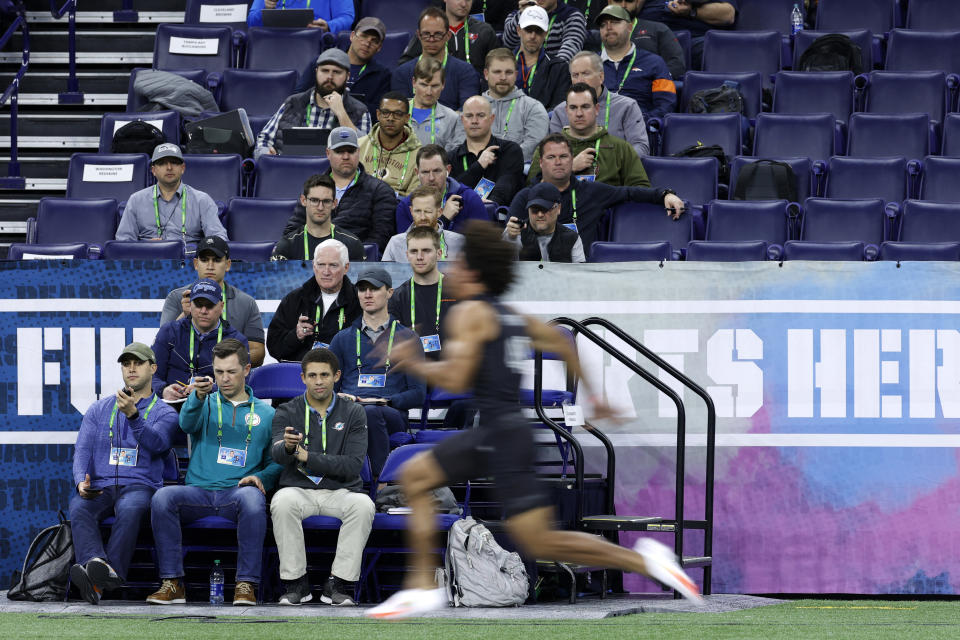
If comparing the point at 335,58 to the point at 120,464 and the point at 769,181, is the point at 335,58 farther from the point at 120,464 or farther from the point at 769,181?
the point at 120,464

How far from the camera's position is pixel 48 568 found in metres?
8.81

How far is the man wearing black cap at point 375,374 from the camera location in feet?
29.5

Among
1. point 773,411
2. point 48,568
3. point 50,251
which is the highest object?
point 50,251

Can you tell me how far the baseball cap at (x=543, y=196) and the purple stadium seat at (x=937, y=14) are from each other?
4972 millimetres

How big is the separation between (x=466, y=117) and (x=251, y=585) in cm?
394

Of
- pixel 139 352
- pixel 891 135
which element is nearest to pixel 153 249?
pixel 139 352

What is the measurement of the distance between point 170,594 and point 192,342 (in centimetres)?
161

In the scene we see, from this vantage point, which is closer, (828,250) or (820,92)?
(828,250)

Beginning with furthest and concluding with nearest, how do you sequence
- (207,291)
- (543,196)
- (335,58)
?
1. (335,58)
2. (543,196)
3. (207,291)

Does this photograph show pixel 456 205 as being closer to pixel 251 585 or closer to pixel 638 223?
pixel 638 223

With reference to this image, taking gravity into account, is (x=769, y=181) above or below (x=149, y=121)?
below

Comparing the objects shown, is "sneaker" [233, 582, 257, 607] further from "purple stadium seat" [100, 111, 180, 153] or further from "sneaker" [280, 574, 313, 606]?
"purple stadium seat" [100, 111, 180, 153]

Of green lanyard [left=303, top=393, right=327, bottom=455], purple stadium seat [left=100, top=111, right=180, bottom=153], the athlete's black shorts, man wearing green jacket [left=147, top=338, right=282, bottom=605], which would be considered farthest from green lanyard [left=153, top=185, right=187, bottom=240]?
the athlete's black shorts

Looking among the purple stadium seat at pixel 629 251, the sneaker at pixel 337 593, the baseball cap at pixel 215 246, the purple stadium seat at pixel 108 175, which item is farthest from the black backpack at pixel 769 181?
the purple stadium seat at pixel 108 175
